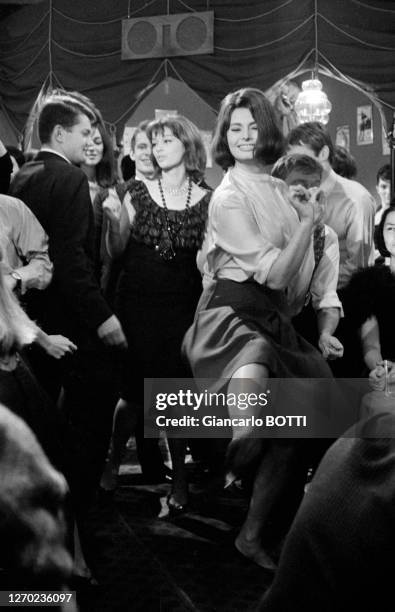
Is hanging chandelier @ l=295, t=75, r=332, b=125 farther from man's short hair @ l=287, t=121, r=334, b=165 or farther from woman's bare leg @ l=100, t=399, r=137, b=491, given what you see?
woman's bare leg @ l=100, t=399, r=137, b=491

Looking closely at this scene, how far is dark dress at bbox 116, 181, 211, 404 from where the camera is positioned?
2.75 meters

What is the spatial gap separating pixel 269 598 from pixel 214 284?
1621 millimetres

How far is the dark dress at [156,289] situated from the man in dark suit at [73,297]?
9.7 inches

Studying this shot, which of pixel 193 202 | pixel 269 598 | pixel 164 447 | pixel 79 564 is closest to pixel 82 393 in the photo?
pixel 79 564

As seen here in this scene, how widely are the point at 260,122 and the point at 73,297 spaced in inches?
32.0

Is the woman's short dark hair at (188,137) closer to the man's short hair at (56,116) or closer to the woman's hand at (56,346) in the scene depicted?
the man's short hair at (56,116)

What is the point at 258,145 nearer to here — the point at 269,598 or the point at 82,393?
the point at 82,393

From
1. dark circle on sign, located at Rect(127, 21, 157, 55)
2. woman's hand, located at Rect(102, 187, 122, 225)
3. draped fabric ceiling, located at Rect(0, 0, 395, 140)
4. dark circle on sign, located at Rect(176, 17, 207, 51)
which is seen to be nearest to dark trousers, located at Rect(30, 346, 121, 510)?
woman's hand, located at Rect(102, 187, 122, 225)

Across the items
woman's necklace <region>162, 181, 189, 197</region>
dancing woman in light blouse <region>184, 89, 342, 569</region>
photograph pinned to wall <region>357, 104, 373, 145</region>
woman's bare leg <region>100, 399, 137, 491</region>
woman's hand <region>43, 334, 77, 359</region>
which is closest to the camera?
woman's hand <region>43, 334, 77, 359</region>

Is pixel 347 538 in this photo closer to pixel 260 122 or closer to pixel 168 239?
pixel 260 122

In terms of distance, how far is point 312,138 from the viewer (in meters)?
3.11

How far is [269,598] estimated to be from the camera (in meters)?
0.83

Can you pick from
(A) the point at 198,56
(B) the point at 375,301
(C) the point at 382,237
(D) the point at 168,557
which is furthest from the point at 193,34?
(D) the point at 168,557

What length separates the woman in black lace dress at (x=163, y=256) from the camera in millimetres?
2746
